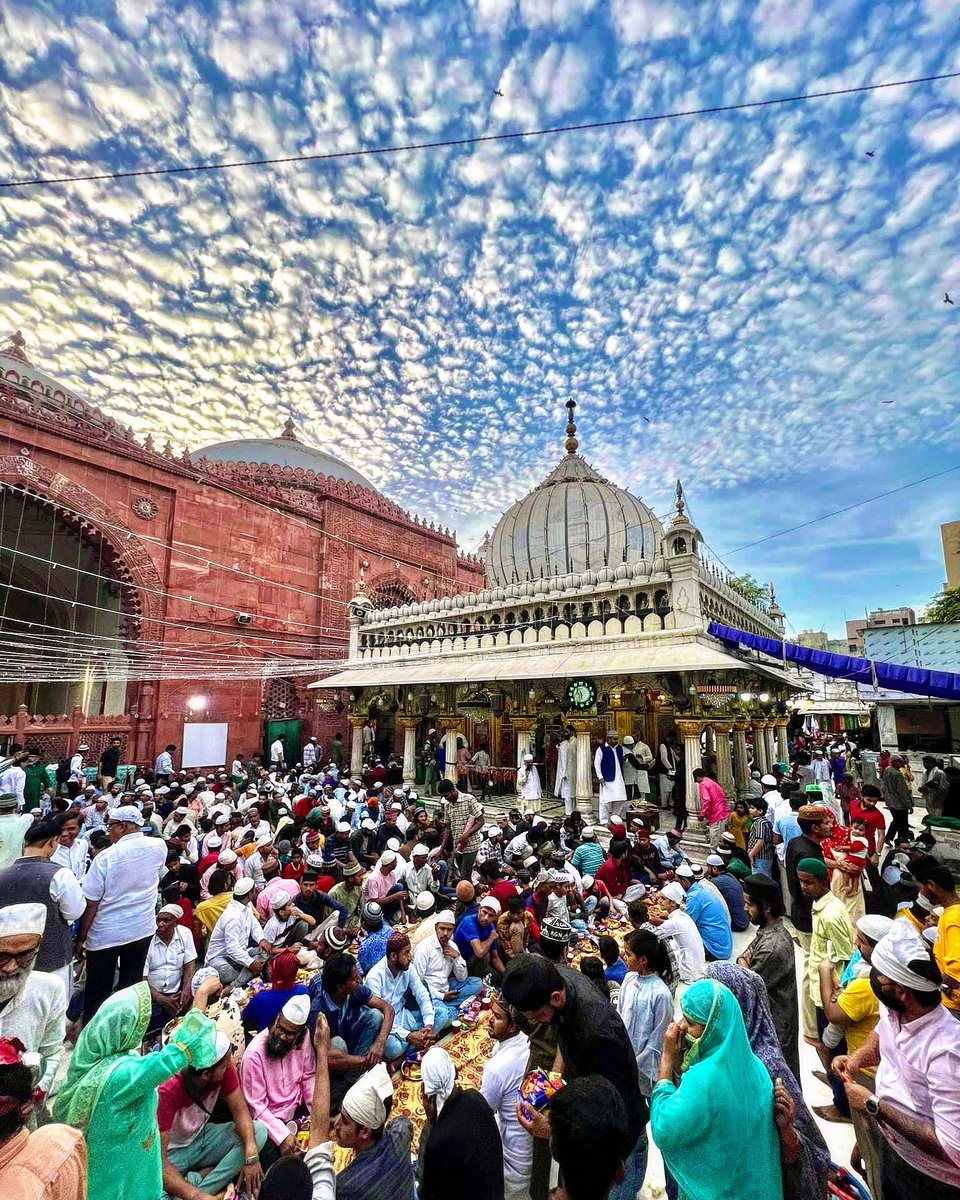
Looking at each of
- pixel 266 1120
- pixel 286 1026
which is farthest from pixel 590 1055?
pixel 266 1120

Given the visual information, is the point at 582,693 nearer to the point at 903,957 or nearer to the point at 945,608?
the point at 903,957

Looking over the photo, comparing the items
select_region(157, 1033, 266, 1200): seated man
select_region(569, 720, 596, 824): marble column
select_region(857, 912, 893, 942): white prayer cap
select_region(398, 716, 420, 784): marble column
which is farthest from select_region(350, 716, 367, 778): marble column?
select_region(857, 912, 893, 942): white prayer cap

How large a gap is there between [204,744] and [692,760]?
14.0 m

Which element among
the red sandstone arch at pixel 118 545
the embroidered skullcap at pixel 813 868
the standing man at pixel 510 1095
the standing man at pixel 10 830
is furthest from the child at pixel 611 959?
the red sandstone arch at pixel 118 545

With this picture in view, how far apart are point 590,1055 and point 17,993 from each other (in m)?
2.90

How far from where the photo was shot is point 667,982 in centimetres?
337

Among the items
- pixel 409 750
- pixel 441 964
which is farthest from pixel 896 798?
pixel 409 750

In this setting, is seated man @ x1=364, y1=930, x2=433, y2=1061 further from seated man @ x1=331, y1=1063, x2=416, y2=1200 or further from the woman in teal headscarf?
the woman in teal headscarf

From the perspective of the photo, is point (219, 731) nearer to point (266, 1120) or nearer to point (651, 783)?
point (651, 783)

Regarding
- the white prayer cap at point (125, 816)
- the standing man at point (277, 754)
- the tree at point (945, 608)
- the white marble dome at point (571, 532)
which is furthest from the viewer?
the tree at point (945, 608)

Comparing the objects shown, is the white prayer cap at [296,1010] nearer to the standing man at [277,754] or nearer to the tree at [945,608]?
the standing man at [277,754]

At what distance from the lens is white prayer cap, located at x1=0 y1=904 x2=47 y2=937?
2.70 meters

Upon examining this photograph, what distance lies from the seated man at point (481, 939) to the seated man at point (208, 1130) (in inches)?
90.9

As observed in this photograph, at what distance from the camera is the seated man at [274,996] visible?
3.42 m
